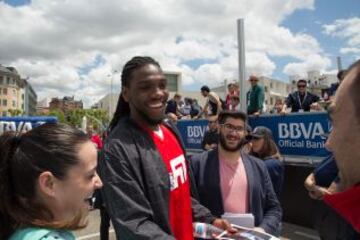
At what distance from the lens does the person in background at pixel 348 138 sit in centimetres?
93

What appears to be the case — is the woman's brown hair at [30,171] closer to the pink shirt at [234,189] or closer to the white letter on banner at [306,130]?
the pink shirt at [234,189]

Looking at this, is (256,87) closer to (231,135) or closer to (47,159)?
(231,135)

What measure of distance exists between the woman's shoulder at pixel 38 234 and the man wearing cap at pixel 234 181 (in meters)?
1.59

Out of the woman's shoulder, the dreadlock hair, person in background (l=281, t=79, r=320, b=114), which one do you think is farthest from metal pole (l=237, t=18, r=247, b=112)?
the woman's shoulder

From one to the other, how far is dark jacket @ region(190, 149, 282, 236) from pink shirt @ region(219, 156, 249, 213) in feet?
0.10

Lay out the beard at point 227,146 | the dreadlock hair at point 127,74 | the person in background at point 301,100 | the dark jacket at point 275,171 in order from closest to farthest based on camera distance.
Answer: the dreadlock hair at point 127,74, the beard at point 227,146, the dark jacket at point 275,171, the person in background at point 301,100

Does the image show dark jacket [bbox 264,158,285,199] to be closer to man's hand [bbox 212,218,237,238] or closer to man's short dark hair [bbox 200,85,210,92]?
man's hand [bbox 212,218,237,238]

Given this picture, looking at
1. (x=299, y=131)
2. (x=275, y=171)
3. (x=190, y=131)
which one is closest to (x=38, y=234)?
(x=275, y=171)

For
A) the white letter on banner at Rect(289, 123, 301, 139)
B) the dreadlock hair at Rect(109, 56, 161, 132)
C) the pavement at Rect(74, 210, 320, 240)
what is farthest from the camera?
the white letter on banner at Rect(289, 123, 301, 139)

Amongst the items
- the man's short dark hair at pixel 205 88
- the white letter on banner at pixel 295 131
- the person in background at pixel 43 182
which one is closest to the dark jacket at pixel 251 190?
the person in background at pixel 43 182

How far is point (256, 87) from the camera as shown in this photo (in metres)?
8.11

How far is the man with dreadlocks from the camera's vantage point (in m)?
1.78

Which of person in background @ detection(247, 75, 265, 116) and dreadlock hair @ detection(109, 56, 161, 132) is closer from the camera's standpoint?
dreadlock hair @ detection(109, 56, 161, 132)

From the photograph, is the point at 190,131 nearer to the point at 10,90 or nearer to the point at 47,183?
the point at 47,183
